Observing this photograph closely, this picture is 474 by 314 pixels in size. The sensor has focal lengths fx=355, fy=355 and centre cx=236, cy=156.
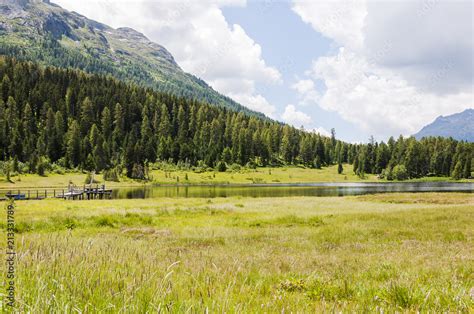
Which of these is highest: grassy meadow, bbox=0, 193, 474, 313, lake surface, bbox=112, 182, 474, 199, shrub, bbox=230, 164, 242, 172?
shrub, bbox=230, 164, 242, 172

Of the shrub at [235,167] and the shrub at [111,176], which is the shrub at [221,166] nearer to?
the shrub at [235,167]

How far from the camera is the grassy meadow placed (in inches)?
160

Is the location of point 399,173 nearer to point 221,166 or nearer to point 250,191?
point 221,166

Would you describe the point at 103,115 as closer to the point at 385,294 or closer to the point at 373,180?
the point at 373,180

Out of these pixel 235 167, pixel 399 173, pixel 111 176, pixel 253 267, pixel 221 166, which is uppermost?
pixel 221 166

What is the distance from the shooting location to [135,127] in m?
199

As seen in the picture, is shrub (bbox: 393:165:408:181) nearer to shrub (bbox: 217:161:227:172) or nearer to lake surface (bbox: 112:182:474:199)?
lake surface (bbox: 112:182:474:199)

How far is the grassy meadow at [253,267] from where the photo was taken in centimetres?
406

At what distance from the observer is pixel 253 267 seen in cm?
1048

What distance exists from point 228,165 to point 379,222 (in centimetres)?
16687

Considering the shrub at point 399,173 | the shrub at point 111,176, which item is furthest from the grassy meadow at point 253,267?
the shrub at point 399,173

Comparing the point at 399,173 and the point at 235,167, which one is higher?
the point at 235,167

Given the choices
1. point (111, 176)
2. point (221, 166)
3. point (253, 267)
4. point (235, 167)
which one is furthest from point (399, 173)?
point (253, 267)

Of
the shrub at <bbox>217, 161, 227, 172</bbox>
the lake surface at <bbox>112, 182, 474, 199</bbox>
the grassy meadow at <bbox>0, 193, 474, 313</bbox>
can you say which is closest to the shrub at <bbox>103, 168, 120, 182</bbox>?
the lake surface at <bbox>112, 182, 474, 199</bbox>
